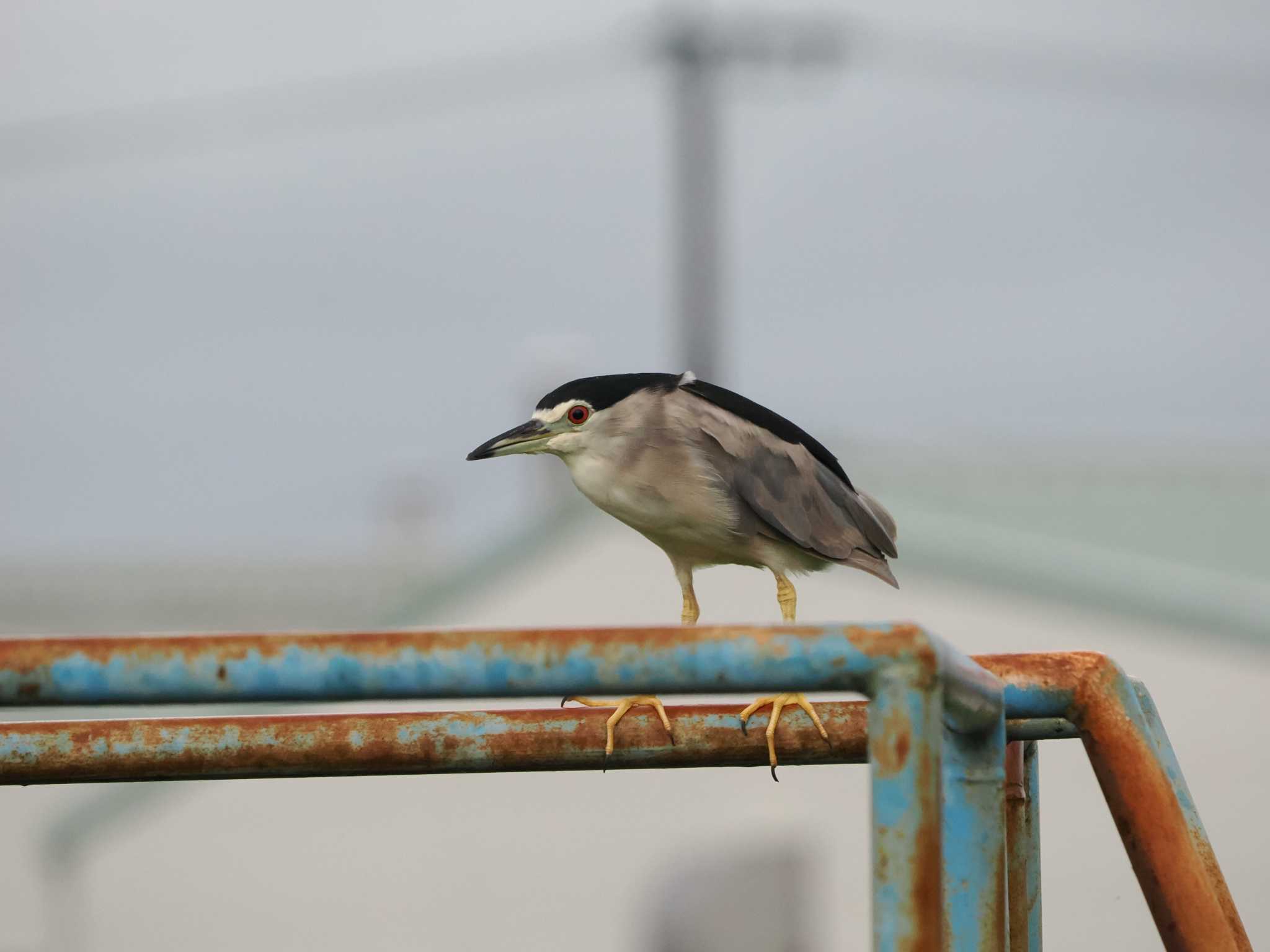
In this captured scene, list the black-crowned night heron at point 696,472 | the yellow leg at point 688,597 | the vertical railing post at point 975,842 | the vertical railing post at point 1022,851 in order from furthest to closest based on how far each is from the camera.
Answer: the yellow leg at point 688,597, the black-crowned night heron at point 696,472, the vertical railing post at point 1022,851, the vertical railing post at point 975,842

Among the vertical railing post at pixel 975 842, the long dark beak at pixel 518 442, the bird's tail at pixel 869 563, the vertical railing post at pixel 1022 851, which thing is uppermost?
the long dark beak at pixel 518 442

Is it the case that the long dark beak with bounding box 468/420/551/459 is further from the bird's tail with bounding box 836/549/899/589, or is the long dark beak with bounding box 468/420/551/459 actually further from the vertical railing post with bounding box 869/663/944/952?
the vertical railing post with bounding box 869/663/944/952

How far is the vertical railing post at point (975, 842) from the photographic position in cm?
154

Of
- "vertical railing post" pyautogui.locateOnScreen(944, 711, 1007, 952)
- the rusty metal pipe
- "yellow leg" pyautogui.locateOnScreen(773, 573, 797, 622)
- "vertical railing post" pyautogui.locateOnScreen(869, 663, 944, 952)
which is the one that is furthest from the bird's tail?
"vertical railing post" pyautogui.locateOnScreen(869, 663, 944, 952)

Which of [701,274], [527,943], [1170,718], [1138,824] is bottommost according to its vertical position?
[527,943]

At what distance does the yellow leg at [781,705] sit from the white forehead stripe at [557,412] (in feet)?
2.04

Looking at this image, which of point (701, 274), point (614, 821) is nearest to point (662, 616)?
point (614, 821)

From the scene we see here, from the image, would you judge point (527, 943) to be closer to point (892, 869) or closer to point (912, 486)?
point (912, 486)

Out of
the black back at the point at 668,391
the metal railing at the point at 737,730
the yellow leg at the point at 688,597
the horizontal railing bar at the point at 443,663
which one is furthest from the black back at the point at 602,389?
the horizontal railing bar at the point at 443,663

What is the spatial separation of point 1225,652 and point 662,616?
3.29 metres

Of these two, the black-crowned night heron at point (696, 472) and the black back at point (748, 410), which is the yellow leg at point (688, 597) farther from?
the black back at point (748, 410)

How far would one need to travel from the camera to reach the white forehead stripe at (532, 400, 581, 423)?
399 centimetres

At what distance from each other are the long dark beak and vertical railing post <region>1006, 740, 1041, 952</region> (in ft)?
6.36

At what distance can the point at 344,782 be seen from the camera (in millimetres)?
10984
